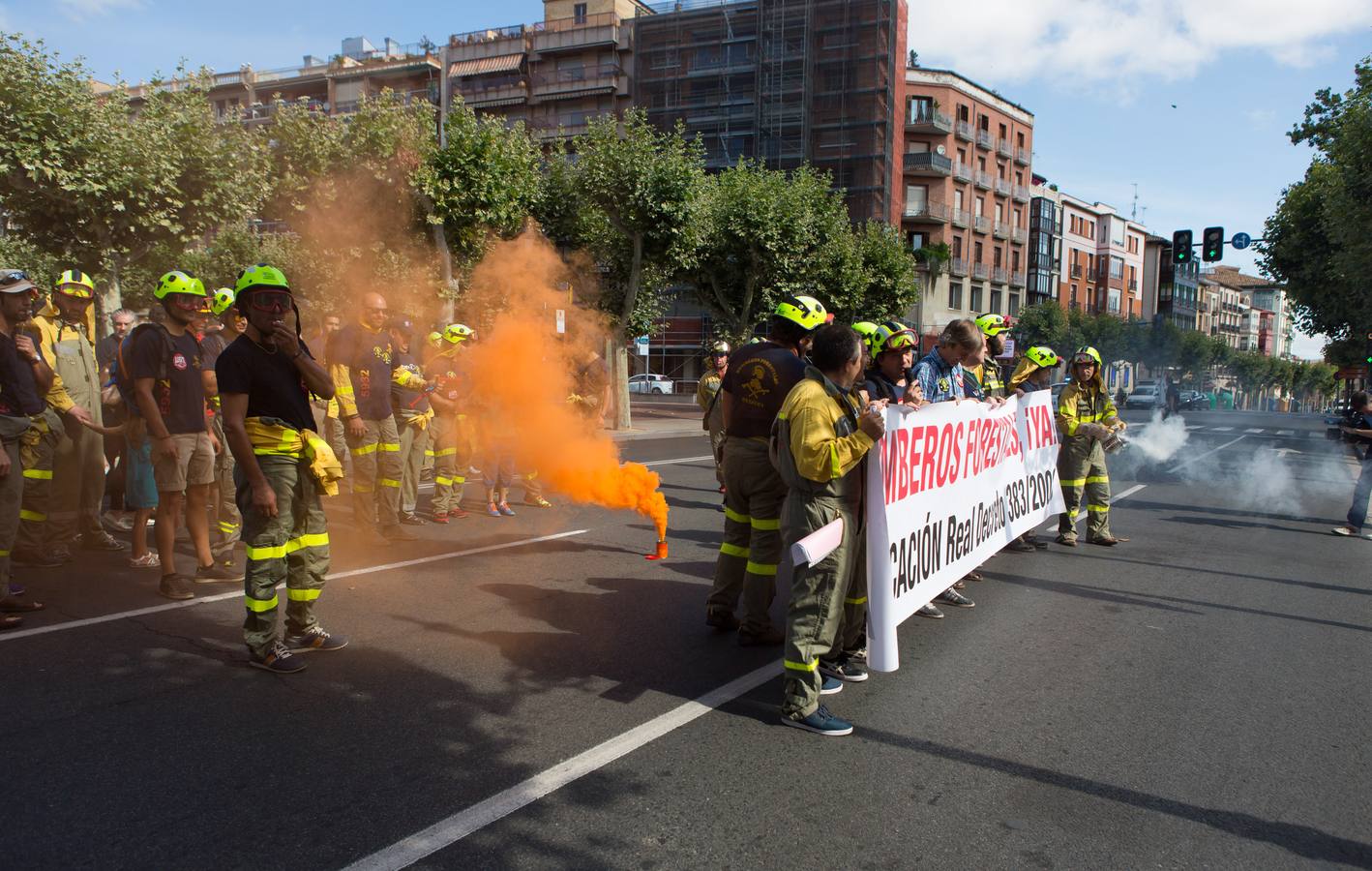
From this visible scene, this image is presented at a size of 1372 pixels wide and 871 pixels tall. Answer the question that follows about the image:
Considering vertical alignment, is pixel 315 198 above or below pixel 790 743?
above

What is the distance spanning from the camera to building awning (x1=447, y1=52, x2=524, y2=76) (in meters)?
57.6

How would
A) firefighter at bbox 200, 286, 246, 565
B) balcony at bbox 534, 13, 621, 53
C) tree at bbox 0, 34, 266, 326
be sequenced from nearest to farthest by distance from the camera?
firefighter at bbox 200, 286, 246, 565 < tree at bbox 0, 34, 266, 326 < balcony at bbox 534, 13, 621, 53

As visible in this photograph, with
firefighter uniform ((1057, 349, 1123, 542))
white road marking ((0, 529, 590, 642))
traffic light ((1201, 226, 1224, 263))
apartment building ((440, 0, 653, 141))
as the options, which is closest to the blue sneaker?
white road marking ((0, 529, 590, 642))

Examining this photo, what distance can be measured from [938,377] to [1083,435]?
8.78 feet

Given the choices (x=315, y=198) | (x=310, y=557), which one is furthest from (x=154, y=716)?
(x=315, y=198)

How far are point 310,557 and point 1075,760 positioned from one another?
375cm

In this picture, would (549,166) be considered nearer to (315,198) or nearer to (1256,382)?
(315,198)

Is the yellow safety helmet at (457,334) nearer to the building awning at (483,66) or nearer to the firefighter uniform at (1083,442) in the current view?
the firefighter uniform at (1083,442)

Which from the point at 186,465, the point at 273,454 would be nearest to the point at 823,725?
the point at 273,454

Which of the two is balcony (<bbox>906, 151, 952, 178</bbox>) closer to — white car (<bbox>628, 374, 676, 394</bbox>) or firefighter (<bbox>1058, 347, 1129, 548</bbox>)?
white car (<bbox>628, 374, 676, 394</bbox>)

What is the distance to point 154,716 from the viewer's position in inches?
155

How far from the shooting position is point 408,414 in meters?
8.40

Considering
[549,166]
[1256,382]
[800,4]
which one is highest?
[800,4]

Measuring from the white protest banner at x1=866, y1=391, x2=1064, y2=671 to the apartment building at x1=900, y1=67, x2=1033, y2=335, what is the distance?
48043 mm
